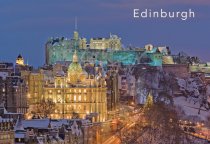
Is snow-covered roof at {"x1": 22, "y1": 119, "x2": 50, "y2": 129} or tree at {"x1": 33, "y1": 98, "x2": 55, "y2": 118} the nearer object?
snow-covered roof at {"x1": 22, "y1": 119, "x2": 50, "y2": 129}

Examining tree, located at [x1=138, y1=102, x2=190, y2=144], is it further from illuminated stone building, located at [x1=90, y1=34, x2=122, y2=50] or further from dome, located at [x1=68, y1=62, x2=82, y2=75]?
illuminated stone building, located at [x1=90, y1=34, x2=122, y2=50]

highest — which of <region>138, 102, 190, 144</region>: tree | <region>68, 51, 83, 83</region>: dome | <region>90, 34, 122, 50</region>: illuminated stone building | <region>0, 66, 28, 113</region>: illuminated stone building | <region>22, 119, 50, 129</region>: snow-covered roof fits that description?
<region>90, 34, 122, 50</region>: illuminated stone building

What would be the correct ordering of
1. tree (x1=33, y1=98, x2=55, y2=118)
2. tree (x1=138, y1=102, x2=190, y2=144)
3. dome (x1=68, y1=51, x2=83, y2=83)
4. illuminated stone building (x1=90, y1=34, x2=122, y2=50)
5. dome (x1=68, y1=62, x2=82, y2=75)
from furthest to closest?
illuminated stone building (x1=90, y1=34, x2=122, y2=50), dome (x1=68, y1=62, x2=82, y2=75), dome (x1=68, y1=51, x2=83, y2=83), tree (x1=33, y1=98, x2=55, y2=118), tree (x1=138, y1=102, x2=190, y2=144)

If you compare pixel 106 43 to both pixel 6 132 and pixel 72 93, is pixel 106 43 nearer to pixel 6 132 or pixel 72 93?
pixel 72 93

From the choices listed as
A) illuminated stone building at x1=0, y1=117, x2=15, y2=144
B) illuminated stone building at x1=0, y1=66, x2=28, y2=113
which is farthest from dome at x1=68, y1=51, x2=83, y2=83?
illuminated stone building at x1=0, y1=117, x2=15, y2=144

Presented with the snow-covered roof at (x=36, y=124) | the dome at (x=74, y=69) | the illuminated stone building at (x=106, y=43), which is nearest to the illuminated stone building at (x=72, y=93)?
the dome at (x=74, y=69)

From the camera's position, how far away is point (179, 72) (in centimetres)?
11262

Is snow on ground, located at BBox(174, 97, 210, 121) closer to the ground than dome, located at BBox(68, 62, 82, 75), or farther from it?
closer to the ground

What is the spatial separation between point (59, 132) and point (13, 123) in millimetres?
5091

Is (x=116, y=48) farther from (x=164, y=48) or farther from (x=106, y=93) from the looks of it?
(x=106, y=93)

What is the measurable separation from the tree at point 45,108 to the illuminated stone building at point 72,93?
414mm

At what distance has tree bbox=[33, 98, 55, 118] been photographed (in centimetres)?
6650

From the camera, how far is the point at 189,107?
95.1 metres

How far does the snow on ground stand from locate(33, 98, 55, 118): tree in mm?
18049
